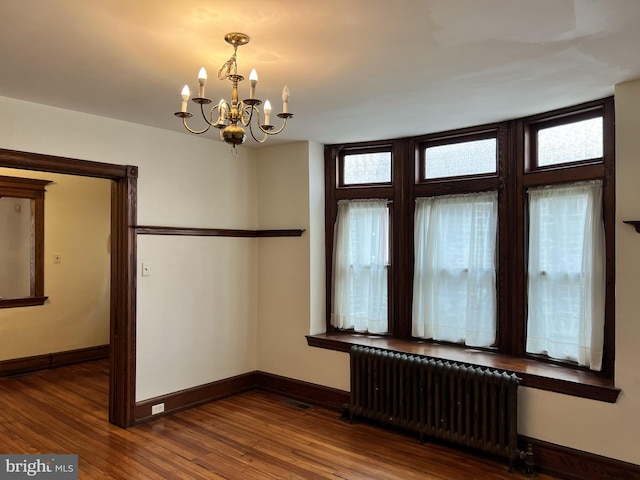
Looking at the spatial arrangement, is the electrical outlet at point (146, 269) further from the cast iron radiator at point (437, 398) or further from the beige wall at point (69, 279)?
the beige wall at point (69, 279)

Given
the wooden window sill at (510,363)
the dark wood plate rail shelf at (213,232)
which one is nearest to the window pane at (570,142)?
the wooden window sill at (510,363)

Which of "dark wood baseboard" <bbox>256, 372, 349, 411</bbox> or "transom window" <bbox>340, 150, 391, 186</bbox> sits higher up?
"transom window" <bbox>340, 150, 391, 186</bbox>

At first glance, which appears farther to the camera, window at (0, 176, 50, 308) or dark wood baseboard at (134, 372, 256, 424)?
window at (0, 176, 50, 308)

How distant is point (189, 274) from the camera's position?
4.43 metres

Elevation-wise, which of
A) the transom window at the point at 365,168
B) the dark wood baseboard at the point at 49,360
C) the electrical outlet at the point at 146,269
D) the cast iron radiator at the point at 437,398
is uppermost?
the transom window at the point at 365,168

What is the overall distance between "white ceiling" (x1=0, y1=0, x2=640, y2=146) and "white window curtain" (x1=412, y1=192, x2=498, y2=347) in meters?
0.82

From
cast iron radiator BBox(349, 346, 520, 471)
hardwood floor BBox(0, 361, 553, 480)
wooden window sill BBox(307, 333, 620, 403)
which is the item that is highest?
wooden window sill BBox(307, 333, 620, 403)

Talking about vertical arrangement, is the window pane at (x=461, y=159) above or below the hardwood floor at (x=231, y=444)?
above

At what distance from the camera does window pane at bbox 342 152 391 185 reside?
460 centimetres

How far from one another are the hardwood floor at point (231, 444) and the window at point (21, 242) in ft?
4.76

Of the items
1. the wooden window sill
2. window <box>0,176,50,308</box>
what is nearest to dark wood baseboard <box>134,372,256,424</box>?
the wooden window sill

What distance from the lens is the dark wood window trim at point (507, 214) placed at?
324 centimetres

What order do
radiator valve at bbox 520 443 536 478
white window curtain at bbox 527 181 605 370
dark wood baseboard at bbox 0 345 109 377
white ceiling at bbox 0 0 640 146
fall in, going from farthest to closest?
dark wood baseboard at bbox 0 345 109 377 < white window curtain at bbox 527 181 605 370 < radiator valve at bbox 520 443 536 478 < white ceiling at bbox 0 0 640 146

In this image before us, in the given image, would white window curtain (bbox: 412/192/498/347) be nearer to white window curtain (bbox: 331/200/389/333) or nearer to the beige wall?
white window curtain (bbox: 331/200/389/333)
